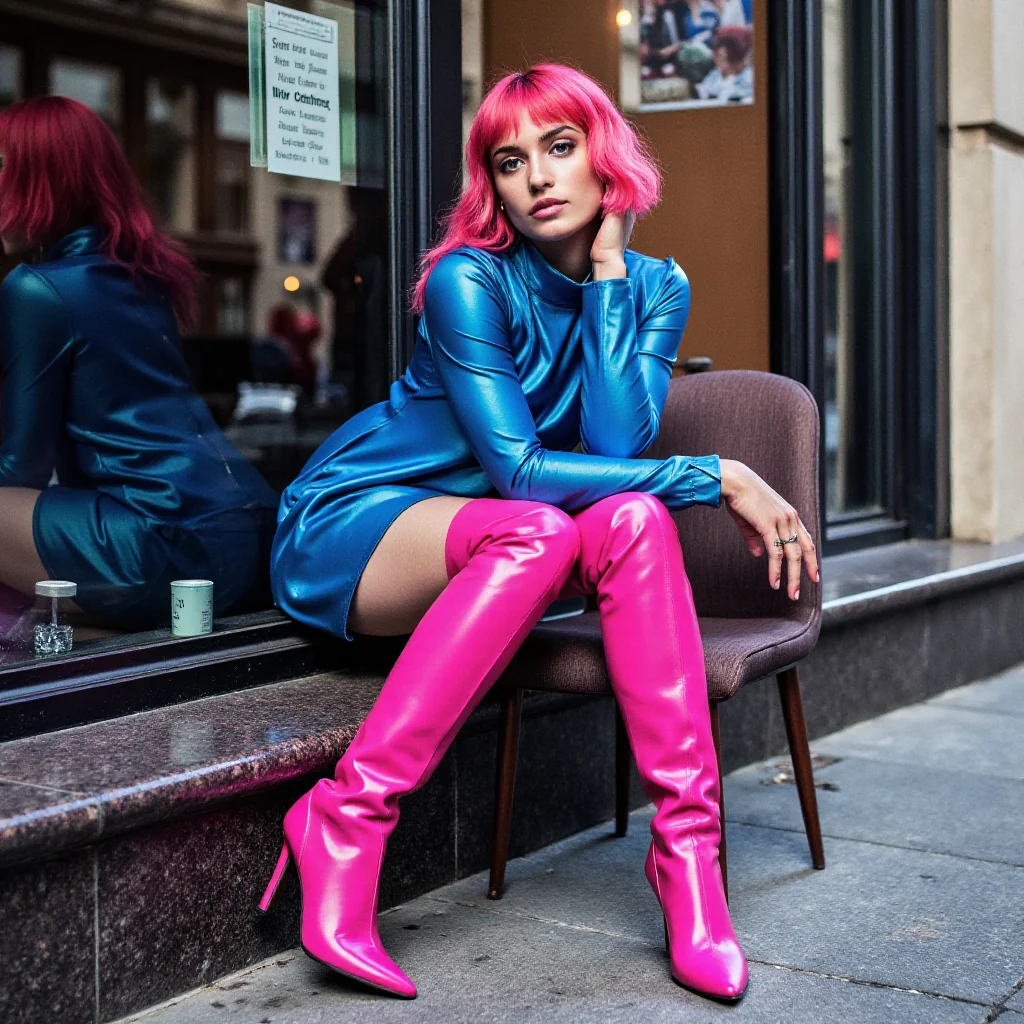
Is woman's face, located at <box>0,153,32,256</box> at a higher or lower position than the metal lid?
higher

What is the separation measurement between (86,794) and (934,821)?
2.15 m

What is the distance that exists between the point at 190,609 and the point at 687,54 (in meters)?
2.72

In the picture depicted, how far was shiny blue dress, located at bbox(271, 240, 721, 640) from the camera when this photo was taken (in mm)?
2527

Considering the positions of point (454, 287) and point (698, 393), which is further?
point (698, 393)

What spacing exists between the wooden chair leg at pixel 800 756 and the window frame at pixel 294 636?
952 millimetres

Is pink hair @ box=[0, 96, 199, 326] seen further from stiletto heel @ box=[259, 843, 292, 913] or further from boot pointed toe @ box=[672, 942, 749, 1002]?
boot pointed toe @ box=[672, 942, 749, 1002]

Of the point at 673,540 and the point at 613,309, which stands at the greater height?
the point at 613,309

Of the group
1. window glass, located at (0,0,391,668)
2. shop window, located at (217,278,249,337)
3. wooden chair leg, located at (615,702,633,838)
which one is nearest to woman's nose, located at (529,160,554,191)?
window glass, located at (0,0,391,668)

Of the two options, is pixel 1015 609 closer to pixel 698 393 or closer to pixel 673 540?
pixel 698 393

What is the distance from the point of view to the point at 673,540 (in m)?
2.39

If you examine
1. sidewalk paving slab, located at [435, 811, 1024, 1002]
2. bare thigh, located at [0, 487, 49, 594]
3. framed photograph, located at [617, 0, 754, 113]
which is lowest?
sidewalk paving slab, located at [435, 811, 1024, 1002]

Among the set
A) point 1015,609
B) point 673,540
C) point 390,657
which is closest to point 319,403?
point 1015,609

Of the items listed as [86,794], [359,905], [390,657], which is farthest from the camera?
[390,657]

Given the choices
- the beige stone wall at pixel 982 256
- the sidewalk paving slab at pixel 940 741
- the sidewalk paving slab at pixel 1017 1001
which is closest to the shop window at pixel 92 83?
the beige stone wall at pixel 982 256
